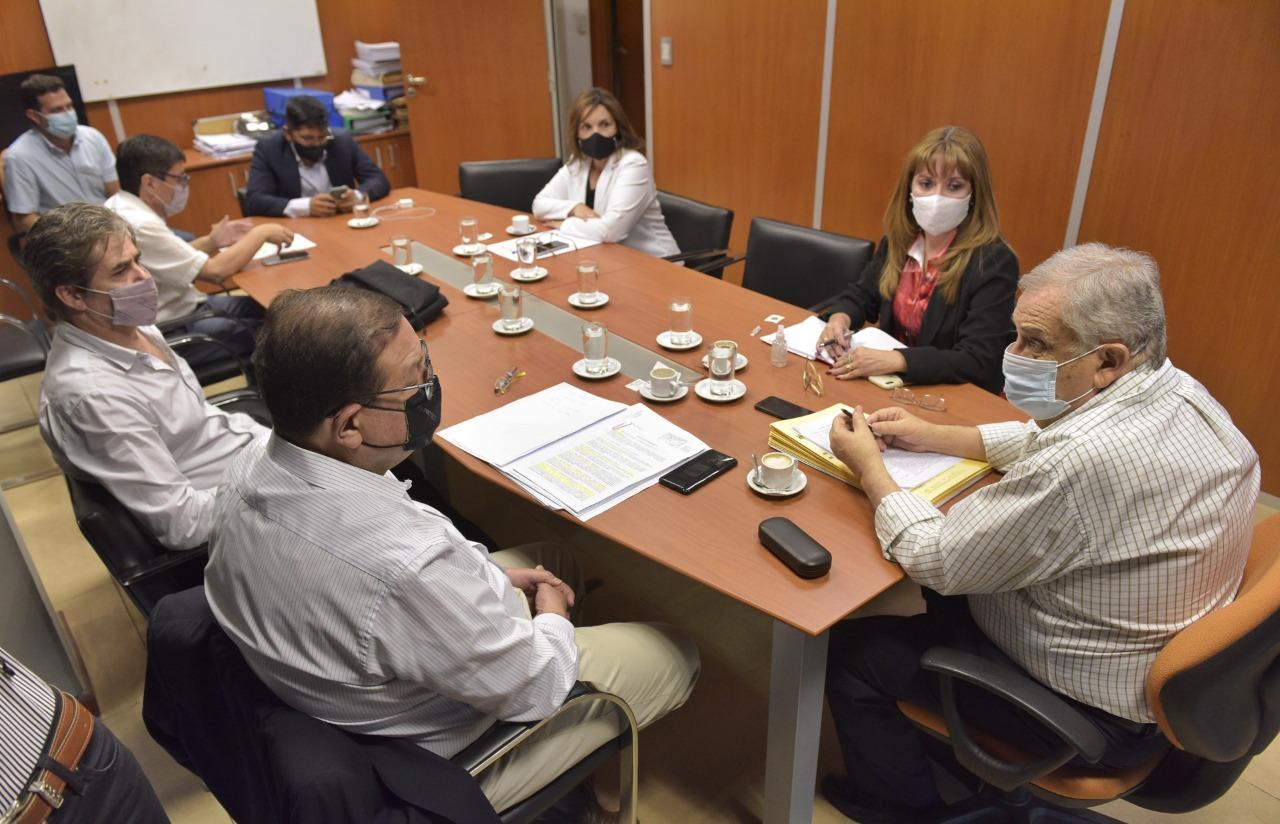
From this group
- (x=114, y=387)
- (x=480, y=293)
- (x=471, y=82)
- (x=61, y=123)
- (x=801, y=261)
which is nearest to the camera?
(x=114, y=387)

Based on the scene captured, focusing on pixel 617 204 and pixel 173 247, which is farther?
pixel 617 204

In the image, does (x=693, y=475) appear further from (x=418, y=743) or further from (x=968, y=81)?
(x=968, y=81)

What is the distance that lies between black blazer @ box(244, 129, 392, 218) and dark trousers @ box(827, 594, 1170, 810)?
128 inches

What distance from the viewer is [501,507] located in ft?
10.4

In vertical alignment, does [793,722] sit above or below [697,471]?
below

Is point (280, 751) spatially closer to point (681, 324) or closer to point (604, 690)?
point (604, 690)

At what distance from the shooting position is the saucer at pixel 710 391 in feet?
6.93

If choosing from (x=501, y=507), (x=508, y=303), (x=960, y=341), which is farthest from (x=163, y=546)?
(x=960, y=341)

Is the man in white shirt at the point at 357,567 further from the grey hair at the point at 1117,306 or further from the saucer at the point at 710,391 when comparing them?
the grey hair at the point at 1117,306

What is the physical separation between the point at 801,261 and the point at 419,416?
203cm

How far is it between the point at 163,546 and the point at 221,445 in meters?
0.39

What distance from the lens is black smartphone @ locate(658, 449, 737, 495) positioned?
1792 millimetres

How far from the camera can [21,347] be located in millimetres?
3225

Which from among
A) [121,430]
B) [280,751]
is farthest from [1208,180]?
[121,430]
